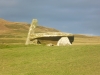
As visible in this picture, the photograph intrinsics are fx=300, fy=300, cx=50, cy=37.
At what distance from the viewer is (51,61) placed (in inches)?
757

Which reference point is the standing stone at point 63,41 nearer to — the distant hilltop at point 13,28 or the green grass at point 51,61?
the green grass at point 51,61

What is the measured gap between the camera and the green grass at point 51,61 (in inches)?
640

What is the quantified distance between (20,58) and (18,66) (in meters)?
3.00

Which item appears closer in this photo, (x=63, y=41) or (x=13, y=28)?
(x=63, y=41)

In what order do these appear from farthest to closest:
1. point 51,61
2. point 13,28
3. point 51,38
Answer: point 13,28 < point 51,38 < point 51,61

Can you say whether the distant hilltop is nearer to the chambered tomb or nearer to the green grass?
the chambered tomb

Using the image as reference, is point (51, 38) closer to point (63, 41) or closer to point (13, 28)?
point (63, 41)

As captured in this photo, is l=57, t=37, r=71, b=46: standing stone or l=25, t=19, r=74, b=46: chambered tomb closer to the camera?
l=57, t=37, r=71, b=46: standing stone

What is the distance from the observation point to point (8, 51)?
2384 cm

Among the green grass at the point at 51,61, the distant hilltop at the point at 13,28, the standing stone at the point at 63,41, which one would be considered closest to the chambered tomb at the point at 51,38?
the standing stone at the point at 63,41

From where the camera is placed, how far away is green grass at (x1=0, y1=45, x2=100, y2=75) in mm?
16266

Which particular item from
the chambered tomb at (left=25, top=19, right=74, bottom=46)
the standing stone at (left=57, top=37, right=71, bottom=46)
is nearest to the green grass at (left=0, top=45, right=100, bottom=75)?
the standing stone at (left=57, top=37, right=71, bottom=46)

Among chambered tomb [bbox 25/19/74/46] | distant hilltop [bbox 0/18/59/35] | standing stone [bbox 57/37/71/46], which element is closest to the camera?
standing stone [bbox 57/37/71/46]

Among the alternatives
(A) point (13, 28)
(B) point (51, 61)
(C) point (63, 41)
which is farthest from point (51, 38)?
(A) point (13, 28)
